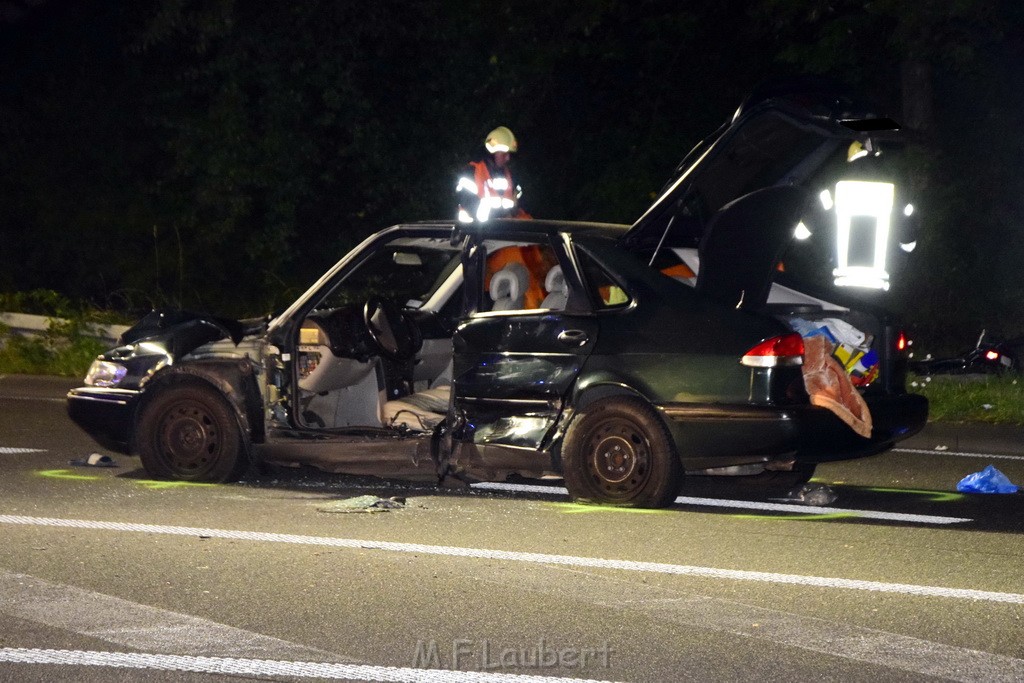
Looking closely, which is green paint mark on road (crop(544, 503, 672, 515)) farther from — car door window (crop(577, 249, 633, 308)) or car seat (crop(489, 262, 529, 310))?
car seat (crop(489, 262, 529, 310))

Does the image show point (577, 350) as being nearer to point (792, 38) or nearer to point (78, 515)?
point (78, 515)

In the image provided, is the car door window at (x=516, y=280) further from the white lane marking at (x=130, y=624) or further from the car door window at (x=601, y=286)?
the white lane marking at (x=130, y=624)

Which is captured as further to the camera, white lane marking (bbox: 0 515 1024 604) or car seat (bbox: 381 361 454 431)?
car seat (bbox: 381 361 454 431)

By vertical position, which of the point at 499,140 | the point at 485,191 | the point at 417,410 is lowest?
the point at 417,410

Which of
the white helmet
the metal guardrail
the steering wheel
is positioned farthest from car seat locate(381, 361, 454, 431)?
the metal guardrail

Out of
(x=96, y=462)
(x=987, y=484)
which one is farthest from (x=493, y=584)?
(x=96, y=462)

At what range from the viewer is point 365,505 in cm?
813

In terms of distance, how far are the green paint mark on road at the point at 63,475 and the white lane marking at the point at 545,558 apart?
1.27 m

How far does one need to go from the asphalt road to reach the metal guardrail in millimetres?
7036

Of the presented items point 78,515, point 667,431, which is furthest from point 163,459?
point 667,431

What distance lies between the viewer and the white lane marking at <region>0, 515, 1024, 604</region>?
6289 millimetres

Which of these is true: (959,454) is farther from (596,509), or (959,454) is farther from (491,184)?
(491,184)

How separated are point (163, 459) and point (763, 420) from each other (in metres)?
3.30

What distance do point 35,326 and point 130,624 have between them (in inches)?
439
